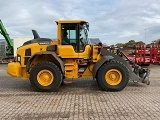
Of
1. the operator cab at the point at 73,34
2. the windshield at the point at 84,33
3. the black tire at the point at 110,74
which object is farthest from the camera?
the windshield at the point at 84,33

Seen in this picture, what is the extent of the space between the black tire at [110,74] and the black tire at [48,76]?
1.48 meters

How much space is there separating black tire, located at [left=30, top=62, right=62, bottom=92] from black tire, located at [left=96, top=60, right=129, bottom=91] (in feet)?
4.86

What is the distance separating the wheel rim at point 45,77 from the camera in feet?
37.0

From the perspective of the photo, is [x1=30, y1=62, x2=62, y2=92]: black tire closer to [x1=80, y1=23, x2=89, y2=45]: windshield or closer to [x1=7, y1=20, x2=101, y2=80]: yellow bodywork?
[x1=7, y1=20, x2=101, y2=80]: yellow bodywork

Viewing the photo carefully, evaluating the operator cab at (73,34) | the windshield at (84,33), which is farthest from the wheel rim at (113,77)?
the windshield at (84,33)

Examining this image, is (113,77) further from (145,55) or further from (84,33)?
(145,55)

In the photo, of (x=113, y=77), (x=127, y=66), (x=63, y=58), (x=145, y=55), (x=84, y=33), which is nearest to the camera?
A: (x=113, y=77)

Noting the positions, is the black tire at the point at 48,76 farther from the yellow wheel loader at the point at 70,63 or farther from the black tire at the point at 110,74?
the black tire at the point at 110,74

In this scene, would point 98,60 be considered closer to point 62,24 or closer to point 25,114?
point 62,24

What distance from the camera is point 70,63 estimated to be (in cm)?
1166

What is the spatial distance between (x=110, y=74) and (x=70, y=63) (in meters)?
1.56

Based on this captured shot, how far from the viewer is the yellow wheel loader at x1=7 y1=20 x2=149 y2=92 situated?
1122 cm

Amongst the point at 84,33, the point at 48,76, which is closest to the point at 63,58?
the point at 48,76

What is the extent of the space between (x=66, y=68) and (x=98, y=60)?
1230 millimetres
